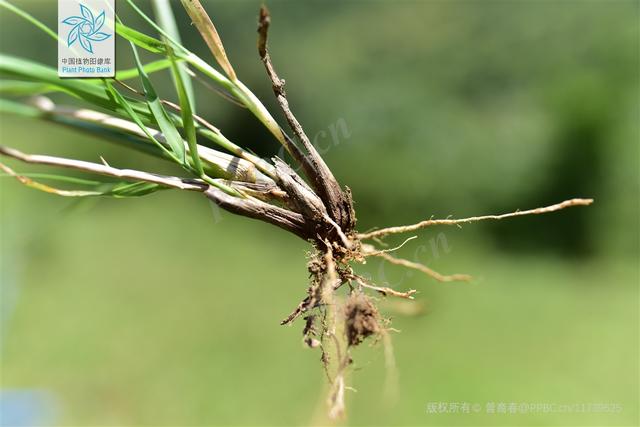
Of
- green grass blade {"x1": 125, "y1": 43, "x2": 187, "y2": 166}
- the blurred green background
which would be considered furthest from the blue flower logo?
the blurred green background

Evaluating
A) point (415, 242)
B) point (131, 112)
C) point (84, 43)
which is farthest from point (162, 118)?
point (415, 242)

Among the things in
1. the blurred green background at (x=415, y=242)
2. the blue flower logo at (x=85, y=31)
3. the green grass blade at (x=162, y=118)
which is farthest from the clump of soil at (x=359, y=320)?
the blurred green background at (x=415, y=242)

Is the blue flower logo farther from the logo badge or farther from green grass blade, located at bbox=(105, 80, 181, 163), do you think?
green grass blade, located at bbox=(105, 80, 181, 163)

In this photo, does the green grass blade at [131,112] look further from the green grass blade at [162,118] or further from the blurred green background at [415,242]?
the blurred green background at [415,242]

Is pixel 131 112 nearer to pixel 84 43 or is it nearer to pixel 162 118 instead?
pixel 162 118

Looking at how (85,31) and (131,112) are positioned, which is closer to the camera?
(131,112)

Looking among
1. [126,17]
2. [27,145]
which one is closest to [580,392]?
[126,17]

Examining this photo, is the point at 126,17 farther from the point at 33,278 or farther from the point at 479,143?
the point at 479,143

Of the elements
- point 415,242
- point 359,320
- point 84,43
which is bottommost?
point 359,320
